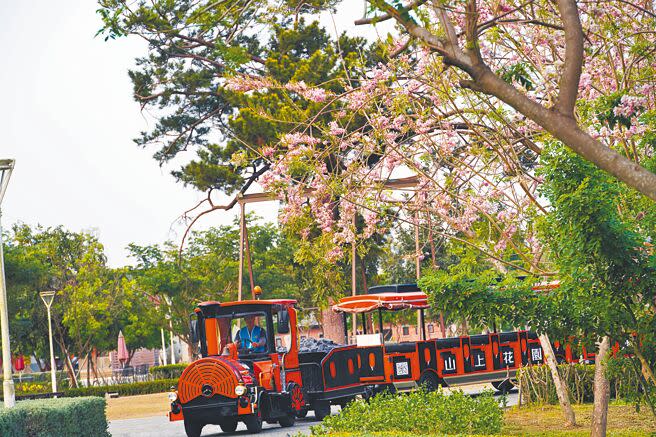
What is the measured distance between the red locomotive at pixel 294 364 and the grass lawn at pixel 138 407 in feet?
30.7

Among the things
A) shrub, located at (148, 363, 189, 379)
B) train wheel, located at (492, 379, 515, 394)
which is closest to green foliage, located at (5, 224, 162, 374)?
shrub, located at (148, 363, 189, 379)

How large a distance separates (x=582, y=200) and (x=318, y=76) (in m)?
18.6

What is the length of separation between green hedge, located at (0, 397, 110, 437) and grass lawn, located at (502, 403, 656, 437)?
6016mm

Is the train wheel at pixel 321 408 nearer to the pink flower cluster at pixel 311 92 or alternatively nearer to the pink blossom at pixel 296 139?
the pink blossom at pixel 296 139

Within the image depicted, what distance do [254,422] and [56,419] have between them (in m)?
5.54

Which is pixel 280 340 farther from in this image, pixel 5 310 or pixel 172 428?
pixel 5 310

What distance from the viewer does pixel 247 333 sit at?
731 inches

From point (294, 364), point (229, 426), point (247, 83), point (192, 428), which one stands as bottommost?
point (229, 426)

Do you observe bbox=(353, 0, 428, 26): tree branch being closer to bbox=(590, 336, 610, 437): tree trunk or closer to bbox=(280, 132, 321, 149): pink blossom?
bbox=(590, 336, 610, 437): tree trunk

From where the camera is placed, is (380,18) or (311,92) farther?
(311,92)

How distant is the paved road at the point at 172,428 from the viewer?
18516 mm

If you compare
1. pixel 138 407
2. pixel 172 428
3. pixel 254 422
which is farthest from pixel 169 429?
pixel 138 407

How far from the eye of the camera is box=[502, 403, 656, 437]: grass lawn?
13344mm

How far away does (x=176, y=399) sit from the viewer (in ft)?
58.9
